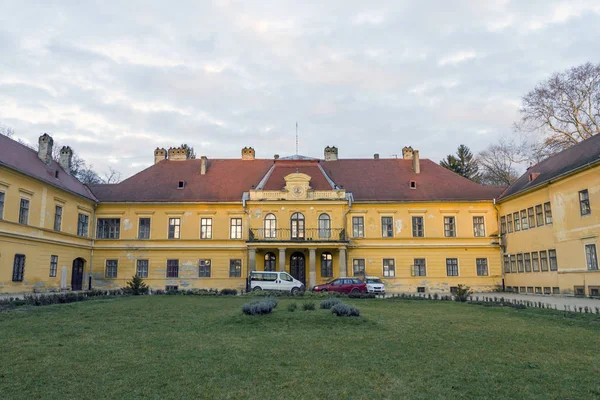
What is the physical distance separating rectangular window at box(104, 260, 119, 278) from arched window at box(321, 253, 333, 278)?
1470cm

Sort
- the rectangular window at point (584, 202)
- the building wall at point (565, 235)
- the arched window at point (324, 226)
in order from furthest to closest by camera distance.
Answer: the arched window at point (324, 226), the rectangular window at point (584, 202), the building wall at point (565, 235)

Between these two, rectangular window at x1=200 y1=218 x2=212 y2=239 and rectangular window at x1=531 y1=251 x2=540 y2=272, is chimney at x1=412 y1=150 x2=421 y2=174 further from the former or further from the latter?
rectangular window at x1=200 y1=218 x2=212 y2=239

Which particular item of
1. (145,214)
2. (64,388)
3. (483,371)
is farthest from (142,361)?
(145,214)

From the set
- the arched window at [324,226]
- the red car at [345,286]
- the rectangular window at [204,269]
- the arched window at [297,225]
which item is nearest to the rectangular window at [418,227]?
the arched window at [324,226]

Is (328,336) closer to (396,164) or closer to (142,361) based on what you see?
(142,361)

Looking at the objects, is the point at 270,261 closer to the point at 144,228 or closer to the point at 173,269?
the point at 173,269

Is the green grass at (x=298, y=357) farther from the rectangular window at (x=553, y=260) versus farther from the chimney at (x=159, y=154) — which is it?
the chimney at (x=159, y=154)

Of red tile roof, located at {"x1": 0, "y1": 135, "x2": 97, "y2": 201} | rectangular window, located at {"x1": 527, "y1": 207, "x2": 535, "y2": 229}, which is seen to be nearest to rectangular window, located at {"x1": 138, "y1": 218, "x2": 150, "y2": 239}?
red tile roof, located at {"x1": 0, "y1": 135, "x2": 97, "y2": 201}

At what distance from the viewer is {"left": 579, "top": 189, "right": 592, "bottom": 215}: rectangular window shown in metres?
23.6

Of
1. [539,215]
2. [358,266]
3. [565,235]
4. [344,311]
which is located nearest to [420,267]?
[358,266]

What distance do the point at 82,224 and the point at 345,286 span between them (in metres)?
18.9

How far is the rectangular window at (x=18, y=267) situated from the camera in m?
24.3

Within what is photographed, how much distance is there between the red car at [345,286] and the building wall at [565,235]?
35.6 ft

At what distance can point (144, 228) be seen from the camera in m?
33.2
